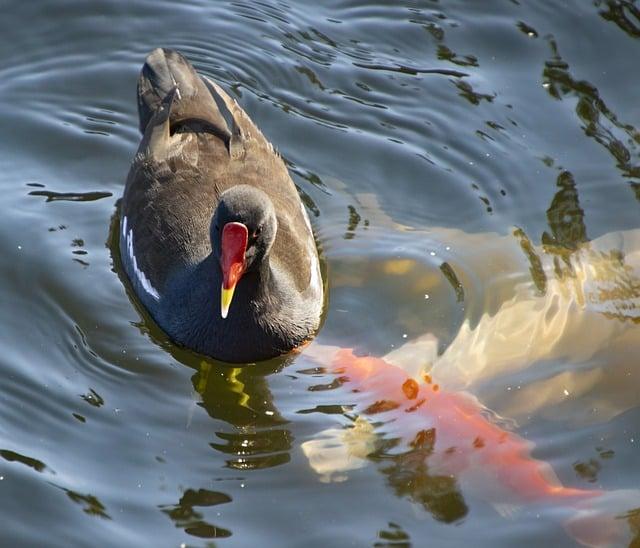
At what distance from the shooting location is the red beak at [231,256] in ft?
19.4

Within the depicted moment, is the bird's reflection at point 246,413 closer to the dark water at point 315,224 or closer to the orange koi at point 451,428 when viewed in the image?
the dark water at point 315,224

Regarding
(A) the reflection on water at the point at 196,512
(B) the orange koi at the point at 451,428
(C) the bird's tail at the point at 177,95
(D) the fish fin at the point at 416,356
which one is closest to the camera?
(A) the reflection on water at the point at 196,512

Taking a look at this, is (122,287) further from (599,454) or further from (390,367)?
(599,454)

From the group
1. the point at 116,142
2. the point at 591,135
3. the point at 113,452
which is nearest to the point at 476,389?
the point at 113,452

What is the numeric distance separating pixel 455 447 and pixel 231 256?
4.82 feet

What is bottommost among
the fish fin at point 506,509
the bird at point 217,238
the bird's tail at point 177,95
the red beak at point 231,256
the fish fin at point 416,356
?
the fish fin at point 506,509

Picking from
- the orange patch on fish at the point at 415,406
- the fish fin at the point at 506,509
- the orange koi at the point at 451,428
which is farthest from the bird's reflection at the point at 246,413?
the fish fin at the point at 506,509

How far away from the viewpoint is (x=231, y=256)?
19.6ft

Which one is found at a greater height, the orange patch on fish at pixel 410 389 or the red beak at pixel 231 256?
the red beak at pixel 231 256

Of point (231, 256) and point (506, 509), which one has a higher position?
point (231, 256)

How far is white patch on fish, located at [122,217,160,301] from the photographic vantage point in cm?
666

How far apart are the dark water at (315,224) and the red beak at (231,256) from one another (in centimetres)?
59

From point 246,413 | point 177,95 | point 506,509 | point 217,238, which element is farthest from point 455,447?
point 177,95

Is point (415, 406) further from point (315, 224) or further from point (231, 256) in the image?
point (315, 224)
